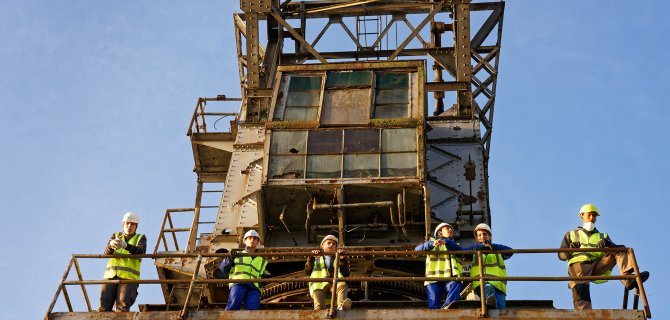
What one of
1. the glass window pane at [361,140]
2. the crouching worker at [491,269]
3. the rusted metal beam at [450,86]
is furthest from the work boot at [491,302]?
the rusted metal beam at [450,86]

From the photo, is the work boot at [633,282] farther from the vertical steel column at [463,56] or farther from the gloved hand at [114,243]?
the vertical steel column at [463,56]

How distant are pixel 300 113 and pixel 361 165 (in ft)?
6.06

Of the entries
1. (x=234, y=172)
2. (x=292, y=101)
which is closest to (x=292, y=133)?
(x=292, y=101)

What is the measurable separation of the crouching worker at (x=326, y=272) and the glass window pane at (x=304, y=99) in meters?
5.72

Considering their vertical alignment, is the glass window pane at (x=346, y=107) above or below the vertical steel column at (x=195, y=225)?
→ above

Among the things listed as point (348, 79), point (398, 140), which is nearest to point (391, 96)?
point (348, 79)

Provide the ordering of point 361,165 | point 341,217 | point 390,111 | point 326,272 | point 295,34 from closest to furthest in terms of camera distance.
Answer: point 326,272
point 341,217
point 361,165
point 390,111
point 295,34

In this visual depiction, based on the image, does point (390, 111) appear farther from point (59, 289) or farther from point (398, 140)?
point (59, 289)

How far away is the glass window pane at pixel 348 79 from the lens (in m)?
23.4

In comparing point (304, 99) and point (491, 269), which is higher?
point (304, 99)

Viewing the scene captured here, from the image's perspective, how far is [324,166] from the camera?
21.9 m

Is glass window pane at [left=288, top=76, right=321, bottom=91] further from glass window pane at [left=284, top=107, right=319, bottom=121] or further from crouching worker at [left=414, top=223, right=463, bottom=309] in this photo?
crouching worker at [left=414, top=223, right=463, bottom=309]

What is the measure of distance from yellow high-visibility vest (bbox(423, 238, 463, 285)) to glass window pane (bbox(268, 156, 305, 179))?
5.01 m

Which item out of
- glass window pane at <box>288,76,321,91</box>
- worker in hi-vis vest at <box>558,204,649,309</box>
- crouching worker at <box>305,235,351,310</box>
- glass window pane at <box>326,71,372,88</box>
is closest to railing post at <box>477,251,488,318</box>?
worker in hi-vis vest at <box>558,204,649,309</box>
